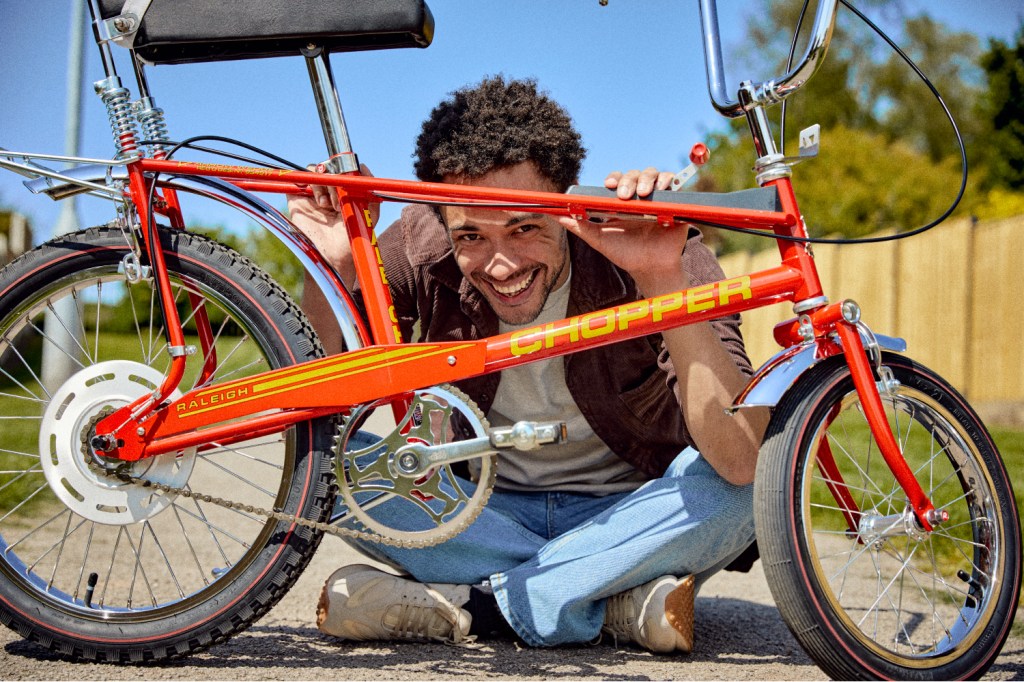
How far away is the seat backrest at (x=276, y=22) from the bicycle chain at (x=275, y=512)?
86 cm

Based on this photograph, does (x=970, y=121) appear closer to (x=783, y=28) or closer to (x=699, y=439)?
(x=783, y=28)

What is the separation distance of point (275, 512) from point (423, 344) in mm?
525

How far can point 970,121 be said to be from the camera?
25.3 m

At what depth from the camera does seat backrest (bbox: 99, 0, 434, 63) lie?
2143 mm

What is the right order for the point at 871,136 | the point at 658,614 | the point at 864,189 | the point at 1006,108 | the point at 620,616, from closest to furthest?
the point at 658,614
the point at 620,616
the point at 1006,108
the point at 864,189
the point at 871,136

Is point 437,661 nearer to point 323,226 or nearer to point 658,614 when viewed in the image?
point 658,614

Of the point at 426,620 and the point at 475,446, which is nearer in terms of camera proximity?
the point at 475,446

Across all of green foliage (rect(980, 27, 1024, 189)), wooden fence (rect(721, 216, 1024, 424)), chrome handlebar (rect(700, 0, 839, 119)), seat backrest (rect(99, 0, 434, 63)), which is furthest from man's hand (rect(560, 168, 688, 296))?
green foliage (rect(980, 27, 1024, 189))

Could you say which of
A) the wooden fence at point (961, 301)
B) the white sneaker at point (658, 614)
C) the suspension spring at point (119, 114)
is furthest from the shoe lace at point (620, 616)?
the wooden fence at point (961, 301)

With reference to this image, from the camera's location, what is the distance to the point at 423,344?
2.14 m

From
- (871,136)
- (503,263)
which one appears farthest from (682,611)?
(871,136)

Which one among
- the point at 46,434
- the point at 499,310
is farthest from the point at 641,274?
the point at 46,434

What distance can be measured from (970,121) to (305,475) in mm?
27345

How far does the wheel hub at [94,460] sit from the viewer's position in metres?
2.22
